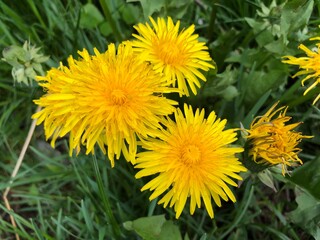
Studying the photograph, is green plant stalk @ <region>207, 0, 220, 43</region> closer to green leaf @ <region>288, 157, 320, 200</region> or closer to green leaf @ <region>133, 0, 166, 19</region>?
green leaf @ <region>133, 0, 166, 19</region>

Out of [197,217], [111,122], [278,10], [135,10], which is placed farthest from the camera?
[135,10]

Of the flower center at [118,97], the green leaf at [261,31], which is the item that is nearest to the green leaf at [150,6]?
Answer: the green leaf at [261,31]

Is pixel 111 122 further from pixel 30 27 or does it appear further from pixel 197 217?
pixel 30 27

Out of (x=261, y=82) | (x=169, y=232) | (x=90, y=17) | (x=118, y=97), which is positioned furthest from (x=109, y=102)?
(x=90, y=17)

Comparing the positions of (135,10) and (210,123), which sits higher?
(135,10)

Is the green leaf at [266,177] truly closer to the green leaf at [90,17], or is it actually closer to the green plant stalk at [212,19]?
the green plant stalk at [212,19]

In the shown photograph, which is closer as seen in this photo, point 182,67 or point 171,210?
point 182,67

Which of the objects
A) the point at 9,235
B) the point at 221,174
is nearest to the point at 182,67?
the point at 221,174
